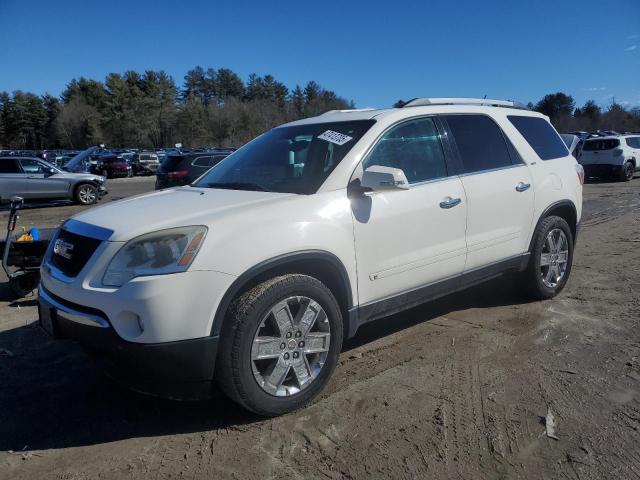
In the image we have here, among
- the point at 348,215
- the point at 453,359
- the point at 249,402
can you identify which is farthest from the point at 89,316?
the point at 453,359

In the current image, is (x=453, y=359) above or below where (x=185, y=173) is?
below

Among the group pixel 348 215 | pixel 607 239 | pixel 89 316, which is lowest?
pixel 607 239

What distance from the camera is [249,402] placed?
2.84 meters

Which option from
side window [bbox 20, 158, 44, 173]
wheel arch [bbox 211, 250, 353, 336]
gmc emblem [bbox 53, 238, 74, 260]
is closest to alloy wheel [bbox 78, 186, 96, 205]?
side window [bbox 20, 158, 44, 173]

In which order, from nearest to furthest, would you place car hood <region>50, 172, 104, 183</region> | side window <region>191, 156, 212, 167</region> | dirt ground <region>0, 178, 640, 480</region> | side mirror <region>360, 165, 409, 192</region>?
dirt ground <region>0, 178, 640, 480</region> → side mirror <region>360, 165, 409, 192</region> → side window <region>191, 156, 212, 167</region> → car hood <region>50, 172, 104, 183</region>

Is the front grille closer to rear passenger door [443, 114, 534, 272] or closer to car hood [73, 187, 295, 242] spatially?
car hood [73, 187, 295, 242]

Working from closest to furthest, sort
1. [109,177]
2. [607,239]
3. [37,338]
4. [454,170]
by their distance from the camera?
[454,170], [37,338], [607,239], [109,177]

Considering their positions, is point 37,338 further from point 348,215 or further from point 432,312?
point 432,312

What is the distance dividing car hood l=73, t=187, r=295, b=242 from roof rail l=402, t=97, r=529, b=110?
5.15 feet

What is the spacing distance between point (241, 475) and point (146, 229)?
1.36 meters

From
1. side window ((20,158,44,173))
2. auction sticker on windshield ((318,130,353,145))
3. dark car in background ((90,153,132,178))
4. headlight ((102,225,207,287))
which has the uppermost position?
dark car in background ((90,153,132,178))

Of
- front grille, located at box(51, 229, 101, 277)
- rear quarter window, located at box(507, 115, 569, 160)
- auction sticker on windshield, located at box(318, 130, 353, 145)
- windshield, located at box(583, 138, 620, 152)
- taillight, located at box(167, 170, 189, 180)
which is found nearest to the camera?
front grille, located at box(51, 229, 101, 277)

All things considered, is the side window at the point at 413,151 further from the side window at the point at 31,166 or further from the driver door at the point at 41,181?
the side window at the point at 31,166

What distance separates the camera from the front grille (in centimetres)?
284
